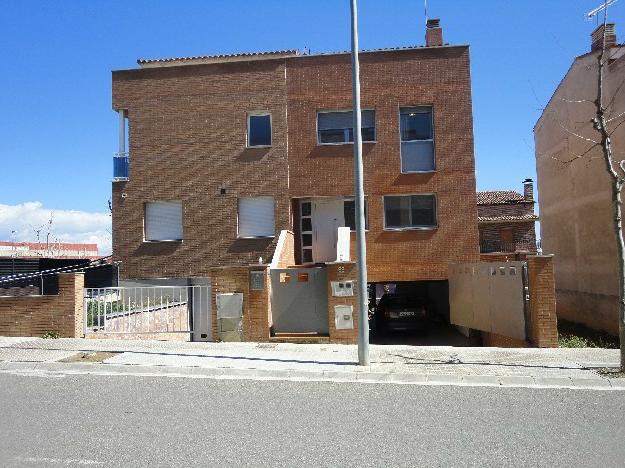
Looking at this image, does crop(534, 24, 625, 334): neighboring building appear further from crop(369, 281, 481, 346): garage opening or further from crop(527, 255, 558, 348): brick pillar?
crop(527, 255, 558, 348): brick pillar

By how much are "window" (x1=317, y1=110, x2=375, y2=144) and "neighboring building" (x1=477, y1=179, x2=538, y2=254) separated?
18.1m

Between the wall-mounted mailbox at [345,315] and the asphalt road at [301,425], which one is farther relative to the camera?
the wall-mounted mailbox at [345,315]

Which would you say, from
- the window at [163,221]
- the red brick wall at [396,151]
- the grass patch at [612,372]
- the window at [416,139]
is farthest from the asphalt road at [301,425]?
the window at [416,139]

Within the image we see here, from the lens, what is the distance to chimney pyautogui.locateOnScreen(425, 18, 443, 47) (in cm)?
2097

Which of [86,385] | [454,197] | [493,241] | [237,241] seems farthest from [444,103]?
[493,241]

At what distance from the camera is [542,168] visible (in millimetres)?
28953

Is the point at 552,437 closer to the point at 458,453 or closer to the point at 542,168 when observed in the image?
the point at 458,453

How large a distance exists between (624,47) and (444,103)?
6.39 metres

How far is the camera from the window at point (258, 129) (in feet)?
66.5

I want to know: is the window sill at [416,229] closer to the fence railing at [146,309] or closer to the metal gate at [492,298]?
the metal gate at [492,298]

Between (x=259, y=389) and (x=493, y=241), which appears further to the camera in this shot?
(x=493, y=241)

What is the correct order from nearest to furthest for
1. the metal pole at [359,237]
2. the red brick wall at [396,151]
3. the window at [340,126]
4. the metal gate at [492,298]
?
1. the metal pole at [359,237]
2. the metal gate at [492,298]
3. the red brick wall at [396,151]
4. the window at [340,126]

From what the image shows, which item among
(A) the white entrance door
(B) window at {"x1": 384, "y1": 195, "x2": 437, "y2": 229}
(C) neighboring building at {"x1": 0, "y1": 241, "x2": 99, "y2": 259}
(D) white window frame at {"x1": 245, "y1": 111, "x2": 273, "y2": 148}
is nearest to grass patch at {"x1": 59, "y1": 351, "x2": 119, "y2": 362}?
(A) the white entrance door

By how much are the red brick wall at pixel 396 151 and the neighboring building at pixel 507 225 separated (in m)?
17.3
